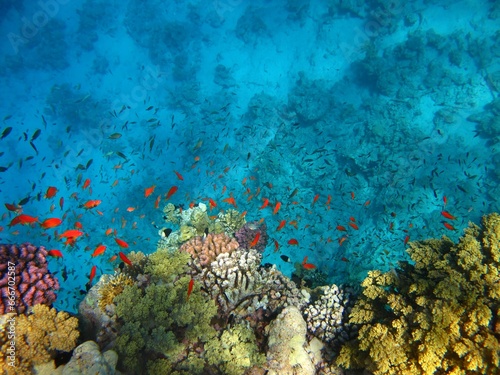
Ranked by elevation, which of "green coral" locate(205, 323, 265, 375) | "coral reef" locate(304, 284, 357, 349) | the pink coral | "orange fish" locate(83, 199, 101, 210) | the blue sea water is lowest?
the blue sea water

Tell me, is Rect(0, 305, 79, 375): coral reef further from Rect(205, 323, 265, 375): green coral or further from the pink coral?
the pink coral

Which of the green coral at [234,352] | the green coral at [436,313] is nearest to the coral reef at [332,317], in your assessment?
the green coral at [436,313]

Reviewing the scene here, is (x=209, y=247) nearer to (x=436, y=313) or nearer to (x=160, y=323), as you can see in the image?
(x=160, y=323)

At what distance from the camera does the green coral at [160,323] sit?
13.3ft

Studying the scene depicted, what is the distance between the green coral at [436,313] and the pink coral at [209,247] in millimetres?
2892

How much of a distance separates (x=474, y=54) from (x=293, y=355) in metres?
29.4

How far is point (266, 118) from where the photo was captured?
22969 millimetres

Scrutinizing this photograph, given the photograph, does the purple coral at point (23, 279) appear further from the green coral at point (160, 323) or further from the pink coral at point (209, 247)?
the pink coral at point (209, 247)

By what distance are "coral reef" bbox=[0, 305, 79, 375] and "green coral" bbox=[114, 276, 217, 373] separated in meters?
0.77

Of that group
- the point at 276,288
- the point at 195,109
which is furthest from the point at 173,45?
the point at 276,288

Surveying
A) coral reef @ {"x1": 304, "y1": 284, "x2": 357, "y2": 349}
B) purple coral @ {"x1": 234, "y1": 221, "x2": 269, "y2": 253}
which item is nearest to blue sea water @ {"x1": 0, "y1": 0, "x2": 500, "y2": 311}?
purple coral @ {"x1": 234, "y1": 221, "x2": 269, "y2": 253}

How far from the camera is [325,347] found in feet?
15.6

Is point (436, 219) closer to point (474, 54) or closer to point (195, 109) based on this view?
point (474, 54)

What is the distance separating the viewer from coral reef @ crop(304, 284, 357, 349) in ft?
15.5
